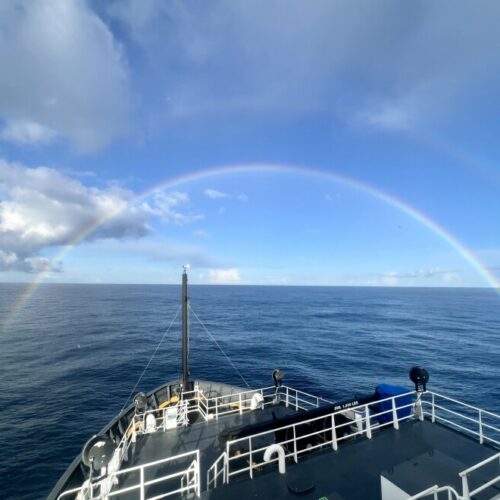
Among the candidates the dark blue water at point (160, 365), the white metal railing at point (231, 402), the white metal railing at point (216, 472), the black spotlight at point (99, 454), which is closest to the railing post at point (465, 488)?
the white metal railing at point (216, 472)

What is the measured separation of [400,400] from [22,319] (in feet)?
354

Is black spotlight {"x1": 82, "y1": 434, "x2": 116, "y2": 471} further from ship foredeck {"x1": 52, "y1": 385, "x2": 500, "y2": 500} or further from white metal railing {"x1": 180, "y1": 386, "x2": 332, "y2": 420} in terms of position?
white metal railing {"x1": 180, "y1": 386, "x2": 332, "y2": 420}

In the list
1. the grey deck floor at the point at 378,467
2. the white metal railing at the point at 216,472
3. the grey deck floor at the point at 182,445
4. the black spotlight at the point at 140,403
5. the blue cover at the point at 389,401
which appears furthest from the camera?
the black spotlight at the point at 140,403

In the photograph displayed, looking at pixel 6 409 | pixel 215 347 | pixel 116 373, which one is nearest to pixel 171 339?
pixel 215 347

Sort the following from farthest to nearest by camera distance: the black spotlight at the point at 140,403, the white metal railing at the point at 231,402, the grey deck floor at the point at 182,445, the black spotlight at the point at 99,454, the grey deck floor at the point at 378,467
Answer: the white metal railing at the point at 231,402 < the black spotlight at the point at 140,403 < the grey deck floor at the point at 182,445 < the black spotlight at the point at 99,454 < the grey deck floor at the point at 378,467

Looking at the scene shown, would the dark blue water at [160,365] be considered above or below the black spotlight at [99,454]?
below

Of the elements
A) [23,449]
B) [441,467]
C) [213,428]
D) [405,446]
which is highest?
[441,467]

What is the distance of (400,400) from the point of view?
1491 cm

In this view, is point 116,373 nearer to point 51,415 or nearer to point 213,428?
point 51,415

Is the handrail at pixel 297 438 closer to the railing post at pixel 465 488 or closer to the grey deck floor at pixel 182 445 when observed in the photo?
the grey deck floor at pixel 182 445

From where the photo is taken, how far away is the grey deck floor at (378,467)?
7906mm

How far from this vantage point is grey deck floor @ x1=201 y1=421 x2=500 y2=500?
25.9 feet

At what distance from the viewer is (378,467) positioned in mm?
10242

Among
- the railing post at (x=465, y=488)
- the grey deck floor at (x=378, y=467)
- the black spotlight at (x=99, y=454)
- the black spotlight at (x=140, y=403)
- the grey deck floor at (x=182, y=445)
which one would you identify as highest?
the railing post at (x=465, y=488)
